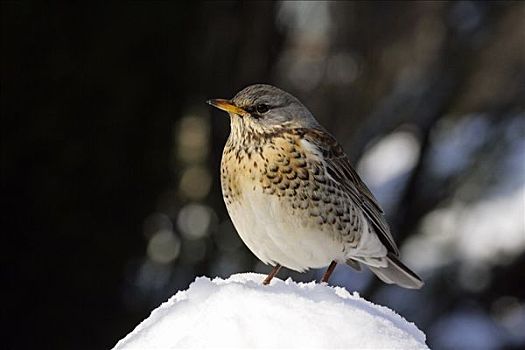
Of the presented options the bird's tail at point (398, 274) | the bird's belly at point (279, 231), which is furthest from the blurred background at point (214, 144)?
the bird's belly at point (279, 231)

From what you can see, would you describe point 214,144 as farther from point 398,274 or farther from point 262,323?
point 262,323

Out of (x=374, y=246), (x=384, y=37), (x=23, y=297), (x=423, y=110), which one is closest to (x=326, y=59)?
(x=384, y=37)

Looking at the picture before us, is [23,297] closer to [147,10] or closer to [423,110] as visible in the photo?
[147,10]

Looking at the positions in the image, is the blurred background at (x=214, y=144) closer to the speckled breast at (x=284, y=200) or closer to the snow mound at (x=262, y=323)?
the speckled breast at (x=284, y=200)

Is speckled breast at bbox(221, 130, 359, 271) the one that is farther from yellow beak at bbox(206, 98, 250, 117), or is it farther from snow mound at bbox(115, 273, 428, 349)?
snow mound at bbox(115, 273, 428, 349)

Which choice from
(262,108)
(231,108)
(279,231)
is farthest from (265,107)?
(279,231)

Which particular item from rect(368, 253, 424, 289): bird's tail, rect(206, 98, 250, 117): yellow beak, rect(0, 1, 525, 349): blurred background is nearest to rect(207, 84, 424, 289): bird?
rect(206, 98, 250, 117): yellow beak
